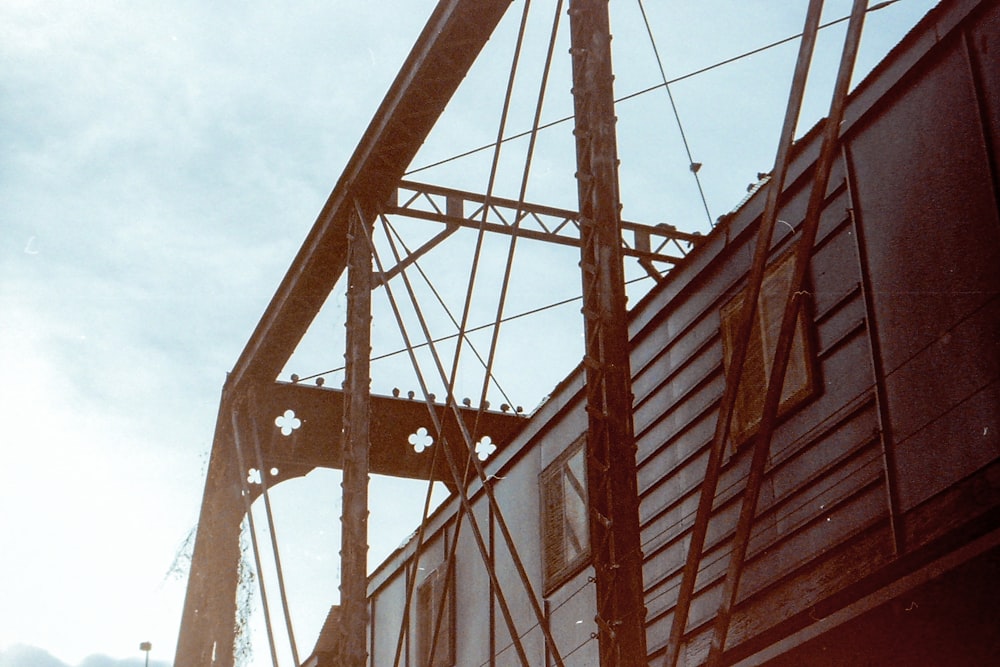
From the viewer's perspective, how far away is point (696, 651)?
10109mm

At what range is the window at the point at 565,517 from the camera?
40.5ft

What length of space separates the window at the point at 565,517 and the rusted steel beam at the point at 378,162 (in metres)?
3.53

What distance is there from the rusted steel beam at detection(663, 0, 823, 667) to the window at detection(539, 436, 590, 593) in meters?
4.85

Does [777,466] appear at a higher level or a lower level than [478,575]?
lower

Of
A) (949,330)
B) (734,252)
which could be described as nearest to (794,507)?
(949,330)

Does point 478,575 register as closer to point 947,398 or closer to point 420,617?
point 420,617

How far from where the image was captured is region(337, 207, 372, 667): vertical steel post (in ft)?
39.8

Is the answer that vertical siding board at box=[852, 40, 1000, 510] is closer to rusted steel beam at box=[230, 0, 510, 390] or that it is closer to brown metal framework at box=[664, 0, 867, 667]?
brown metal framework at box=[664, 0, 867, 667]

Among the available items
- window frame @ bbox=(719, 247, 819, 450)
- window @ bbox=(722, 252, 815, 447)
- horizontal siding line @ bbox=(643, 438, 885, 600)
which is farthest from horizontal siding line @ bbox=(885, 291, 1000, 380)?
window @ bbox=(722, 252, 815, 447)

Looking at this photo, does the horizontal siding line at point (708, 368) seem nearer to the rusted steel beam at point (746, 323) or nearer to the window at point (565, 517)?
the window at point (565, 517)

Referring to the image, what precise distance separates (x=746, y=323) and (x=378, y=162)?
22.5 ft

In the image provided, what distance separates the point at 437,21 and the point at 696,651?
20.5ft

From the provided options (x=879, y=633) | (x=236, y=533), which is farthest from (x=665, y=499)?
(x=236, y=533)

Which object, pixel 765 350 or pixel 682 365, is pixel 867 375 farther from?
pixel 682 365
